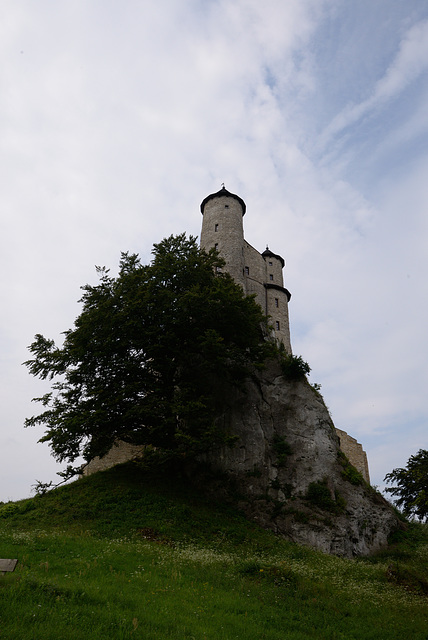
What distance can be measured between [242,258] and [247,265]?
249 centimetres

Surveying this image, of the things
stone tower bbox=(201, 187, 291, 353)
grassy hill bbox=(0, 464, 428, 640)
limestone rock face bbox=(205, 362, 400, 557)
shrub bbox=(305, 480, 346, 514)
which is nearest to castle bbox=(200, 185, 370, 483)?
stone tower bbox=(201, 187, 291, 353)

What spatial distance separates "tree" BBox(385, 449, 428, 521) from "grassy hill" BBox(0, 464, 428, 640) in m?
1.97

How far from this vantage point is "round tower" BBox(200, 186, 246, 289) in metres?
33.4

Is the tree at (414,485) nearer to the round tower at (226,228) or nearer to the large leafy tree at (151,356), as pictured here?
the large leafy tree at (151,356)

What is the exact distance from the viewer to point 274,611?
9.02m

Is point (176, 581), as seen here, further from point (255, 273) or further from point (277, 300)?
point (277, 300)

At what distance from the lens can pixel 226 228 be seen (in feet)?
115

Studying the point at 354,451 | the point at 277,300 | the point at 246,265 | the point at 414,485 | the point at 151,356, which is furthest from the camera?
the point at 277,300

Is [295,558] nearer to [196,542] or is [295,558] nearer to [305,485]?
[196,542]

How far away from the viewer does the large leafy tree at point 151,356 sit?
19578mm

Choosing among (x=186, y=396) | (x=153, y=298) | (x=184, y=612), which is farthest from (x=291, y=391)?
(x=184, y=612)

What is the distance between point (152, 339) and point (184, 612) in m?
14.7

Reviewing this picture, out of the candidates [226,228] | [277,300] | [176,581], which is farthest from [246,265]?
[176,581]

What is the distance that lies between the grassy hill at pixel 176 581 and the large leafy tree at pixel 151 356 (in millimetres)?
2843
